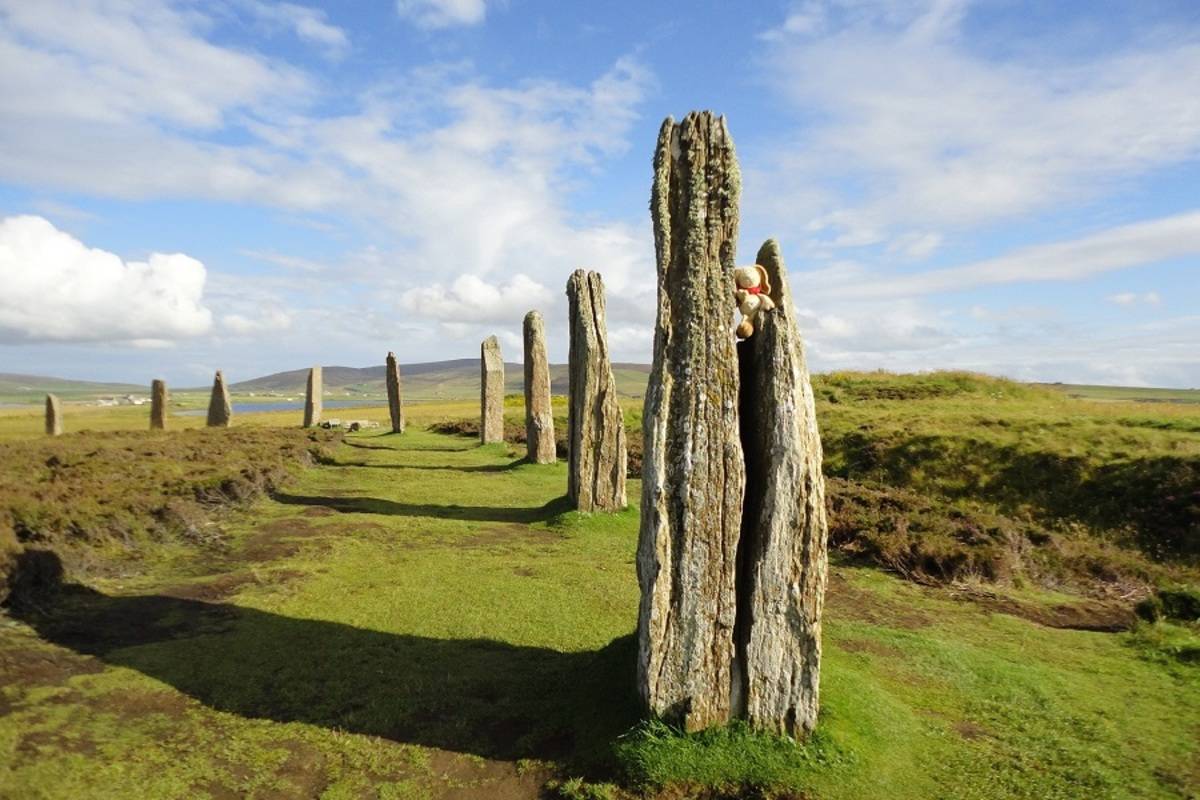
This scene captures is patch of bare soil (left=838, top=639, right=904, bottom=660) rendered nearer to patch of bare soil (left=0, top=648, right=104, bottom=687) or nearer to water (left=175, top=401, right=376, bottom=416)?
patch of bare soil (left=0, top=648, right=104, bottom=687)

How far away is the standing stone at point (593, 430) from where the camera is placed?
50.1 ft

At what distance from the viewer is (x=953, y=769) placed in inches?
239

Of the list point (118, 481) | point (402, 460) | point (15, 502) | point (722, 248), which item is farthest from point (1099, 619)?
point (402, 460)

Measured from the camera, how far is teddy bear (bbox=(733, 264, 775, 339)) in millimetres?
7000

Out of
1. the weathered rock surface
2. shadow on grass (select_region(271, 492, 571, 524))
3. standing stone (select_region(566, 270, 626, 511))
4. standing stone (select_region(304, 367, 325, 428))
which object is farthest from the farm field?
standing stone (select_region(304, 367, 325, 428))

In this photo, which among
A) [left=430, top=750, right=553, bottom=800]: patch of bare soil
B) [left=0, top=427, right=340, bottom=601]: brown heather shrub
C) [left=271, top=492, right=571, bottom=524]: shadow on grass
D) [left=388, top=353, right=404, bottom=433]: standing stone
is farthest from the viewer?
[left=388, top=353, right=404, bottom=433]: standing stone

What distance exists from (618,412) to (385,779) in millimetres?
10236

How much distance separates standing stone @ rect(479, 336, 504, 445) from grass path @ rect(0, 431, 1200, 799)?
15999 millimetres

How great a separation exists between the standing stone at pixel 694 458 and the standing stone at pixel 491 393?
21.3m

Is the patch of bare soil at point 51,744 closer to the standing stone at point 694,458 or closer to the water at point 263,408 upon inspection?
the standing stone at point 694,458

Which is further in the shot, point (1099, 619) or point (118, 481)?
point (118, 481)

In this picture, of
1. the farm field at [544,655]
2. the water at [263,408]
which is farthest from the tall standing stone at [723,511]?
the water at [263,408]

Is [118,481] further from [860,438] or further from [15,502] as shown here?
[860,438]

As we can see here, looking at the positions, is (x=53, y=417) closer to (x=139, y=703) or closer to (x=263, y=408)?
(x=139, y=703)
